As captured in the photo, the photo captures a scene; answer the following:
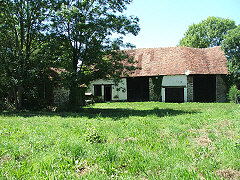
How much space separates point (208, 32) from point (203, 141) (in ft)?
124

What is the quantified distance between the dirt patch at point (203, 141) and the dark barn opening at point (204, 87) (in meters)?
16.5

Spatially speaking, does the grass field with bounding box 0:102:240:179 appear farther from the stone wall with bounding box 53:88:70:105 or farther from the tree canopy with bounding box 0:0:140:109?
the stone wall with bounding box 53:88:70:105

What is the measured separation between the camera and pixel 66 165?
137 inches

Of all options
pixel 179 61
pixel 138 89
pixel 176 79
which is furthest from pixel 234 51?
pixel 138 89

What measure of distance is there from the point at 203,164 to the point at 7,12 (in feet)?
49.3

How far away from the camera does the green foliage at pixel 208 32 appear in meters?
35.4

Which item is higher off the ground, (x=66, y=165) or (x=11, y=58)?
(x=11, y=58)

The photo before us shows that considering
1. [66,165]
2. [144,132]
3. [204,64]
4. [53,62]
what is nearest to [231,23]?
[204,64]

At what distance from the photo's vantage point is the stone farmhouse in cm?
2052

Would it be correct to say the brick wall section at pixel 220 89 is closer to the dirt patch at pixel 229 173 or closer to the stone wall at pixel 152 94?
the stone wall at pixel 152 94

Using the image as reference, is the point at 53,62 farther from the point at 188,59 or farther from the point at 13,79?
the point at 188,59

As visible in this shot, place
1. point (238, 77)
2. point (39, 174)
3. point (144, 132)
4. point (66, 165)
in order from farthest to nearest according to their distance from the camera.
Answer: point (238, 77) → point (144, 132) → point (66, 165) → point (39, 174)

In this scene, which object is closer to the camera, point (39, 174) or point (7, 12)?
point (39, 174)

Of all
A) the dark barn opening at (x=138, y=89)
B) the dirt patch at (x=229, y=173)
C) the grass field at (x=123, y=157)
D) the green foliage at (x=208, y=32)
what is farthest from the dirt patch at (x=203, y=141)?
the green foliage at (x=208, y=32)
